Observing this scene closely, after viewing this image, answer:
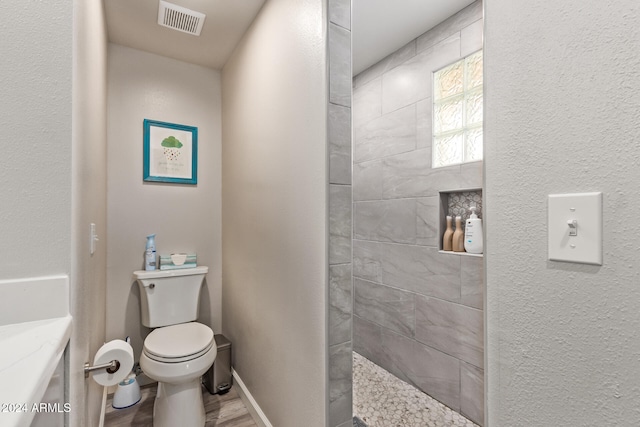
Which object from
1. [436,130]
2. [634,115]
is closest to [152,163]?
[436,130]

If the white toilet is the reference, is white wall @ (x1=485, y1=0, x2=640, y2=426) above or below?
above

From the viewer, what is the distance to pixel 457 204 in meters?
2.02

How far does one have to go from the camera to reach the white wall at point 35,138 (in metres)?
0.75

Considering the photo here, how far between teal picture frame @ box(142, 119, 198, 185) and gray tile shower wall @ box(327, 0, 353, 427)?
5.49 feet

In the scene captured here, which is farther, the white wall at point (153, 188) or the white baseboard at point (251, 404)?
the white wall at point (153, 188)

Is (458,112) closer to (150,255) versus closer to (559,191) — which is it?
(559,191)

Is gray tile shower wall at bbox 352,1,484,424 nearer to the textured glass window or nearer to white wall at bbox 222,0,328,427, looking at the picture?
the textured glass window

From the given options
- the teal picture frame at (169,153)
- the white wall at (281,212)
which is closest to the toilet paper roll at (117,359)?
the white wall at (281,212)

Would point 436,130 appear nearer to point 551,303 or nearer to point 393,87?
point 393,87

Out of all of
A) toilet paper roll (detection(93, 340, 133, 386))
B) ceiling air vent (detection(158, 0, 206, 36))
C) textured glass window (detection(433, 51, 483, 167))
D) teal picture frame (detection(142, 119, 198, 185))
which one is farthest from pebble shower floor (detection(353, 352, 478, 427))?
ceiling air vent (detection(158, 0, 206, 36))

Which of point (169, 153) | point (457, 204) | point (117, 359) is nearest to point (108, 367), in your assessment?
point (117, 359)

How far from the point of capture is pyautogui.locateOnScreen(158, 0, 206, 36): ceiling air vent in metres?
1.84

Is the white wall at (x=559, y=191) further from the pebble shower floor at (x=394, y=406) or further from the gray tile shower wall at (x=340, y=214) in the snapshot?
the pebble shower floor at (x=394, y=406)

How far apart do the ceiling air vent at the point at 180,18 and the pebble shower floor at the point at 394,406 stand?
2.64 meters
